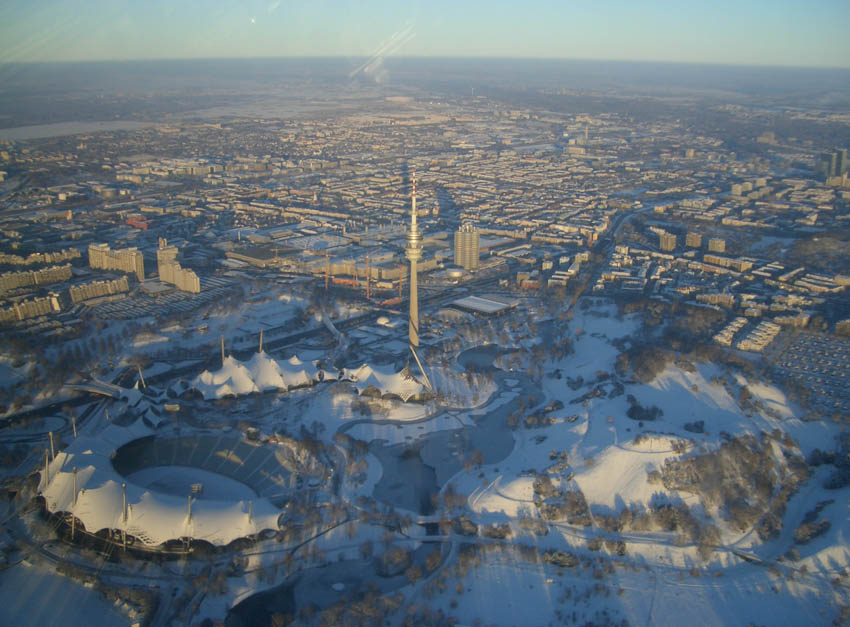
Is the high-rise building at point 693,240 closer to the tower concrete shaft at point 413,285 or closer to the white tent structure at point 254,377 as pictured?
the tower concrete shaft at point 413,285

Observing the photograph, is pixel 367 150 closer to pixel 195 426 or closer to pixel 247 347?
pixel 247 347

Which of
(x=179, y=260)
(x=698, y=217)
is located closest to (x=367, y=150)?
(x=698, y=217)

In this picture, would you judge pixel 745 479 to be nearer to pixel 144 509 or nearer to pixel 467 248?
pixel 144 509

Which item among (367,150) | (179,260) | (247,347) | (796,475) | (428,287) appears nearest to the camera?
(796,475)

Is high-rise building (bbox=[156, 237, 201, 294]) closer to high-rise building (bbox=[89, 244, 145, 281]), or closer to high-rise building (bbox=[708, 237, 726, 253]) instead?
high-rise building (bbox=[89, 244, 145, 281])

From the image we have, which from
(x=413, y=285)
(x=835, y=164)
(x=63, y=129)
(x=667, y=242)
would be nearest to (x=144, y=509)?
(x=413, y=285)

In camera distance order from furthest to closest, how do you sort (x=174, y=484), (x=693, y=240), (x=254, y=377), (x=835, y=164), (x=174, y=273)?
1. (x=835, y=164)
2. (x=693, y=240)
3. (x=174, y=273)
4. (x=254, y=377)
5. (x=174, y=484)
